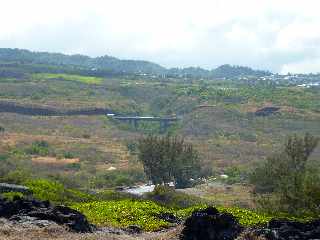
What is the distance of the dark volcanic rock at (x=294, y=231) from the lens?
24.2 m

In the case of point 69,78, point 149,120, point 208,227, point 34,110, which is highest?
point 208,227

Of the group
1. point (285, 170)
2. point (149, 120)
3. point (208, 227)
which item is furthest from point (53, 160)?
point (208, 227)

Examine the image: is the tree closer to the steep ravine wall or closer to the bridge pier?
the bridge pier

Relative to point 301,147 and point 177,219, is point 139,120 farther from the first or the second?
point 177,219

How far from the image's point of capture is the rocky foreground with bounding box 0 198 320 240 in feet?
81.6

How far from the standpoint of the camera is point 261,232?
25516 millimetres

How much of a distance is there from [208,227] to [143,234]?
376cm

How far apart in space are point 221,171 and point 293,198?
1753 inches

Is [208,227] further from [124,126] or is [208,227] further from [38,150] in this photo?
[124,126]

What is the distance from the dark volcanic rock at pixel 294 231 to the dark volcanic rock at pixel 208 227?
170 centimetres

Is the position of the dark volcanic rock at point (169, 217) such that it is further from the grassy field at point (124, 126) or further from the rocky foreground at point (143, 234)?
the grassy field at point (124, 126)

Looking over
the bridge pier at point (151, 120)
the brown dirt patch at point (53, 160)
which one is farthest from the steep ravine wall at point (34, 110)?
the brown dirt patch at point (53, 160)

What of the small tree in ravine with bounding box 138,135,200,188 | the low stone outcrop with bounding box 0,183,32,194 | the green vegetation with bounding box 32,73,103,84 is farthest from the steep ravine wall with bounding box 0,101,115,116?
the low stone outcrop with bounding box 0,183,32,194

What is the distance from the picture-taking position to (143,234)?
28094 mm
